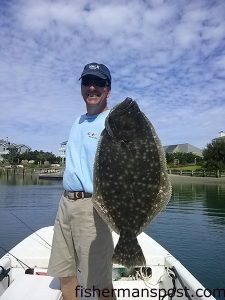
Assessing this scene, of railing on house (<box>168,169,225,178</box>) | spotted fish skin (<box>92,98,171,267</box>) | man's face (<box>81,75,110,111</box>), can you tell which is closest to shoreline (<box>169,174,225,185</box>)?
railing on house (<box>168,169,225,178</box>)

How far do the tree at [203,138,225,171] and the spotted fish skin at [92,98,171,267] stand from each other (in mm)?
61558

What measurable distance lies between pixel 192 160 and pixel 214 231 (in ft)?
254

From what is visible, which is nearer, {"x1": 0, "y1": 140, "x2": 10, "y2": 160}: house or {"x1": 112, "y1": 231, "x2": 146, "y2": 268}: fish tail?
{"x1": 112, "y1": 231, "x2": 146, "y2": 268}: fish tail

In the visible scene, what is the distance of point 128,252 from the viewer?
358 cm

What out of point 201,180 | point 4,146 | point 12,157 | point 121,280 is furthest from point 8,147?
point 121,280

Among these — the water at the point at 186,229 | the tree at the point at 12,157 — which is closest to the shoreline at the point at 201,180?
the water at the point at 186,229

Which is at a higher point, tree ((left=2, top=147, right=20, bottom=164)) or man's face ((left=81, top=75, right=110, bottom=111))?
tree ((left=2, top=147, right=20, bottom=164))

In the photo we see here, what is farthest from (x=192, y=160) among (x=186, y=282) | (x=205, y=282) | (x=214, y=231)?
(x=186, y=282)

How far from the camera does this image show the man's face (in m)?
4.48

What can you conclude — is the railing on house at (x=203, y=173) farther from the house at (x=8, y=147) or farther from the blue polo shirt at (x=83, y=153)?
the house at (x=8, y=147)

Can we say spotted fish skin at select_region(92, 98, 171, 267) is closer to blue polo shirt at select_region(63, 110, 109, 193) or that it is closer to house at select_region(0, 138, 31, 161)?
blue polo shirt at select_region(63, 110, 109, 193)

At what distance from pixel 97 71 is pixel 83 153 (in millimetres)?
951

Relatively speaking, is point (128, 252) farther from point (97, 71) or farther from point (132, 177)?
point (97, 71)

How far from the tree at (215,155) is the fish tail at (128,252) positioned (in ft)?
202
